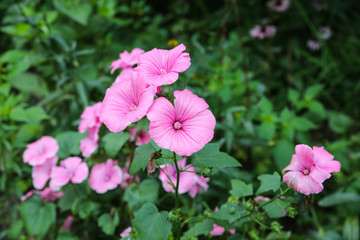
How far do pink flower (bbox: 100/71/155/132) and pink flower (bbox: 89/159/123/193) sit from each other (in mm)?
390

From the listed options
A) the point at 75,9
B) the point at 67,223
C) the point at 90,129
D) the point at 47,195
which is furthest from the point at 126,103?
the point at 75,9

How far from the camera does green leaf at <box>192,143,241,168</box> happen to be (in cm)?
75

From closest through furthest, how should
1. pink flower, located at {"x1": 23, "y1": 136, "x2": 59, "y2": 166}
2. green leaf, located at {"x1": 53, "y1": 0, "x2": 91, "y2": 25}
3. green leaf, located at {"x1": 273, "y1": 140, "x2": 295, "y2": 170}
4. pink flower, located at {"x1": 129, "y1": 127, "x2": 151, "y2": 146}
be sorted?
pink flower, located at {"x1": 129, "y1": 127, "x2": 151, "y2": 146} → pink flower, located at {"x1": 23, "y1": 136, "x2": 59, "y2": 166} → green leaf, located at {"x1": 273, "y1": 140, "x2": 295, "y2": 170} → green leaf, located at {"x1": 53, "y1": 0, "x2": 91, "y2": 25}

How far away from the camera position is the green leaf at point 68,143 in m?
1.21

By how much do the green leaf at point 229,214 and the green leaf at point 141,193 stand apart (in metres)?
0.26

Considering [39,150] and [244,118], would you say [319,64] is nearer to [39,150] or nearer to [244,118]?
[244,118]

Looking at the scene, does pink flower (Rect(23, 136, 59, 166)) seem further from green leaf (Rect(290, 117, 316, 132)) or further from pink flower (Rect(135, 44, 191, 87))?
green leaf (Rect(290, 117, 316, 132))

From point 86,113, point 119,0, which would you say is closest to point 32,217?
point 86,113

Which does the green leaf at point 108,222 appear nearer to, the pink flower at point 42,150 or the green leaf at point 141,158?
the pink flower at point 42,150

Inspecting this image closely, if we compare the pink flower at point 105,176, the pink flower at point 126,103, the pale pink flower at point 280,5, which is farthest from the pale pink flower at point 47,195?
the pale pink flower at point 280,5

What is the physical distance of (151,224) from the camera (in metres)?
0.81

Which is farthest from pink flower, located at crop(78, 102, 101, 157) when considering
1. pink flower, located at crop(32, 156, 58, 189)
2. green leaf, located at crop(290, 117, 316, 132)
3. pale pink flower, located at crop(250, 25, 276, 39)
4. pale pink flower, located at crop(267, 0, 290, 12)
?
pale pink flower, located at crop(267, 0, 290, 12)

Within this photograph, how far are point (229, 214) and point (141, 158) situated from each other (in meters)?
0.32

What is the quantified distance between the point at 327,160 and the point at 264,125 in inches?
31.8
